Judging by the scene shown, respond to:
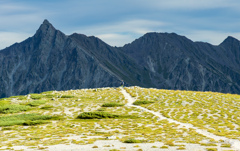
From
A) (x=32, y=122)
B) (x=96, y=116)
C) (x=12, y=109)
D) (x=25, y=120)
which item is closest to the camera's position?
(x=32, y=122)

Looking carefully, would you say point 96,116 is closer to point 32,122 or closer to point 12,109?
point 32,122

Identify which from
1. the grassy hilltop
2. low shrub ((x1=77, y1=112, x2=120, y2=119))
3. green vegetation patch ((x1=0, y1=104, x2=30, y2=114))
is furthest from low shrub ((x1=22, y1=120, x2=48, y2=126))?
green vegetation patch ((x1=0, y1=104, x2=30, y2=114))

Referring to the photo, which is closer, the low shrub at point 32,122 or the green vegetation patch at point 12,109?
the low shrub at point 32,122

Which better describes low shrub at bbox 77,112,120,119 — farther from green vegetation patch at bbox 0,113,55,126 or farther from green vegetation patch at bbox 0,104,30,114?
green vegetation patch at bbox 0,104,30,114

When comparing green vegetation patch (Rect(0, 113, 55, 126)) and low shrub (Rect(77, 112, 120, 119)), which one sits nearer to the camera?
green vegetation patch (Rect(0, 113, 55, 126))

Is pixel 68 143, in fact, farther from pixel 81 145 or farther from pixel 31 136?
pixel 31 136

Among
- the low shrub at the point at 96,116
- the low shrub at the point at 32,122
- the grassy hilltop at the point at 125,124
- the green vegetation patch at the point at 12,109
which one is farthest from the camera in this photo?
the green vegetation patch at the point at 12,109

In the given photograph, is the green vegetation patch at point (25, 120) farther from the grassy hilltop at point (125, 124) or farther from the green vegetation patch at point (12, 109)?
the green vegetation patch at point (12, 109)

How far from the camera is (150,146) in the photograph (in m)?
21.5

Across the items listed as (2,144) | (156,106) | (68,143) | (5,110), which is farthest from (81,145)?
(5,110)

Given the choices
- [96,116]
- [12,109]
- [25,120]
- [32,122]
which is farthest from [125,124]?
[12,109]

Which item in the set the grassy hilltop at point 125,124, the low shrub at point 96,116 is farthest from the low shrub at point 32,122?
the low shrub at point 96,116

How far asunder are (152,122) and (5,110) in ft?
102

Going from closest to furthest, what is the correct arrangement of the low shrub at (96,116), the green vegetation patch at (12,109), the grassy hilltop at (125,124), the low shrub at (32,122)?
1. the grassy hilltop at (125,124)
2. the low shrub at (32,122)
3. the low shrub at (96,116)
4. the green vegetation patch at (12,109)
